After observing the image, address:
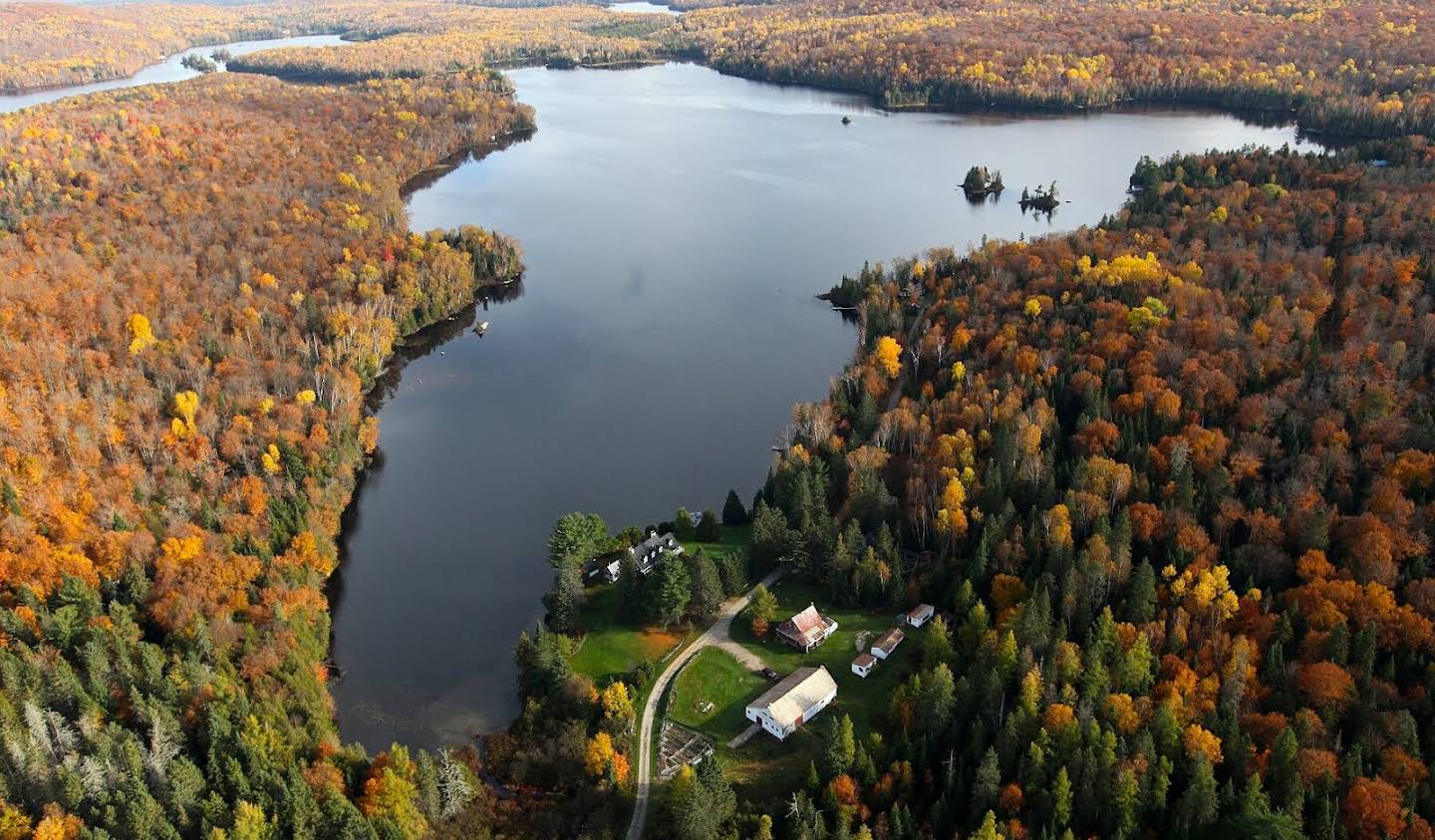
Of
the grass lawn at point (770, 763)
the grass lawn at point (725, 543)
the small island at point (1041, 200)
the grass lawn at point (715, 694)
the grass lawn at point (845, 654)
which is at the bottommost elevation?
the grass lawn at point (770, 763)

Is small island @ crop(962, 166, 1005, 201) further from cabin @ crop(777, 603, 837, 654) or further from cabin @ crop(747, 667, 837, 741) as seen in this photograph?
cabin @ crop(747, 667, 837, 741)

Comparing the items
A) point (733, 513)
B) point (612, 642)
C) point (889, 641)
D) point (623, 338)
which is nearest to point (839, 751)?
point (889, 641)

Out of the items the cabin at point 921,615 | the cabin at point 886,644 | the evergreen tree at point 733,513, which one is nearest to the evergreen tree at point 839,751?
the cabin at point 886,644

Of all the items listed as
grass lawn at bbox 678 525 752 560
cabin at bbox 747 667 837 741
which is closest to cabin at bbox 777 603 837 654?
cabin at bbox 747 667 837 741

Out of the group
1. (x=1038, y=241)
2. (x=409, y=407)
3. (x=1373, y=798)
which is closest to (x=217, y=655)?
(x=409, y=407)

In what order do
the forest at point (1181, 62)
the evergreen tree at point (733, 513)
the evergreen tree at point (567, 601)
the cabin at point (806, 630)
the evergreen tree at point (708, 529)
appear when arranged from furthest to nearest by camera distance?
the forest at point (1181, 62) → the evergreen tree at point (733, 513) → the evergreen tree at point (708, 529) → the evergreen tree at point (567, 601) → the cabin at point (806, 630)

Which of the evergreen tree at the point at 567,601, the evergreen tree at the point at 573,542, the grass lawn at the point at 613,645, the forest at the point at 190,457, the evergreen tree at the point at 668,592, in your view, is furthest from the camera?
the evergreen tree at the point at 573,542

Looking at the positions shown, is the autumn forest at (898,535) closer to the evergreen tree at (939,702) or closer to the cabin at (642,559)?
the evergreen tree at (939,702)
